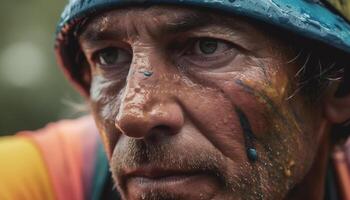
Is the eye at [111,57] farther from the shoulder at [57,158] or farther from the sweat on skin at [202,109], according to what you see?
the shoulder at [57,158]

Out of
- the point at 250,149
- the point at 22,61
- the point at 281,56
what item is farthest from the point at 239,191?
the point at 22,61

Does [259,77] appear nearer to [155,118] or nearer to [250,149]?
[250,149]

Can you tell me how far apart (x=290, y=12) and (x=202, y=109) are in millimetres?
395

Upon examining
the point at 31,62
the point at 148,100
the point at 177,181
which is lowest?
the point at 31,62

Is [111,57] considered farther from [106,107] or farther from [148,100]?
[148,100]

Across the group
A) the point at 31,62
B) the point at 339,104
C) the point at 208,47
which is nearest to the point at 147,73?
the point at 208,47

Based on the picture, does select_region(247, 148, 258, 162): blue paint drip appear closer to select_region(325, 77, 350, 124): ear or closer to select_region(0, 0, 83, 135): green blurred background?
select_region(325, 77, 350, 124): ear

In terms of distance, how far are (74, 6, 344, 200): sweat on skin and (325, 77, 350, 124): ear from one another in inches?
7.2

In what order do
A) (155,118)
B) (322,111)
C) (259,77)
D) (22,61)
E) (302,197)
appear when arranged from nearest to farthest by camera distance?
(155,118), (259,77), (322,111), (302,197), (22,61)

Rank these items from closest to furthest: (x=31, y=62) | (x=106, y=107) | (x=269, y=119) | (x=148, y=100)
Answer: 1. (x=148, y=100)
2. (x=269, y=119)
3. (x=106, y=107)
4. (x=31, y=62)

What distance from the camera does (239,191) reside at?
214 cm

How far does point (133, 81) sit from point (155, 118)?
15 centimetres

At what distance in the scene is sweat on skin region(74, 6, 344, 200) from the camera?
2062 millimetres

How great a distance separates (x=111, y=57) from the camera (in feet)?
7.76
